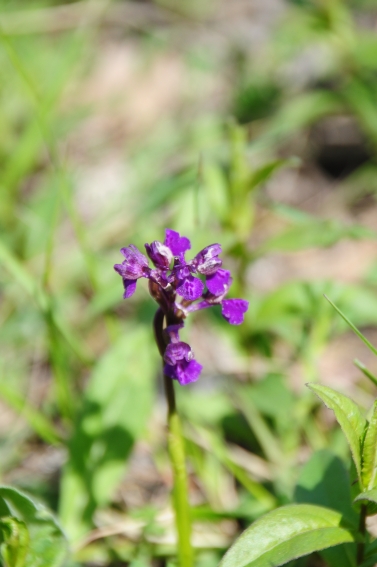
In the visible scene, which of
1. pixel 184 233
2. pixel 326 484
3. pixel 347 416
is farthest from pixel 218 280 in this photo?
pixel 184 233

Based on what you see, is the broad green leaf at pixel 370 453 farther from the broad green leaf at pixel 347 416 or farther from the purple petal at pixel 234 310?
the purple petal at pixel 234 310

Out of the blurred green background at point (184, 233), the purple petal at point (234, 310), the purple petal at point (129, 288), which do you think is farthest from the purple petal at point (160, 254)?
the blurred green background at point (184, 233)

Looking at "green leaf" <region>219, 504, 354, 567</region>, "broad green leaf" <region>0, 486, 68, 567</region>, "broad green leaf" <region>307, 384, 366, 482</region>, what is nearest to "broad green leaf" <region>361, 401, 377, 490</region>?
"broad green leaf" <region>307, 384, 366, 482</region>

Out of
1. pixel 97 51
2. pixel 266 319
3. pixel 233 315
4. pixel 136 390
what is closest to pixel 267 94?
pixel 97 51

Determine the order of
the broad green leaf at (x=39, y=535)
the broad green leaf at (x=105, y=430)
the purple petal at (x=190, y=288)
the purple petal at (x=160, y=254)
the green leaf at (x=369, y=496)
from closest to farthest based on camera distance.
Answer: the green leaf at (x=369, y=496), the purple petal at (x=190, y=288), the purple petal at (x=160, y=254), the broad green leaf at (x=39, y=535), the broad green leaf at (x=105, y=430)

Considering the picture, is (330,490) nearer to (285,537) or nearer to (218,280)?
(285,537)

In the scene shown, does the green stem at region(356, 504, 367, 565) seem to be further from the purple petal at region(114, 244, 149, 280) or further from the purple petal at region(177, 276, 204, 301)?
the purple petal at region(114, 244, 149, 280)
